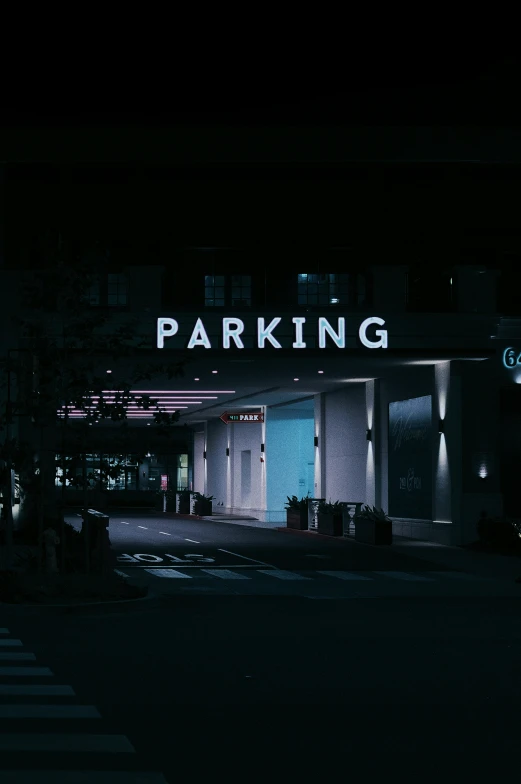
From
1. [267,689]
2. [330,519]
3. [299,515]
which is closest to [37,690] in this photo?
[267,689]

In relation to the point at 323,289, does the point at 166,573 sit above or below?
below

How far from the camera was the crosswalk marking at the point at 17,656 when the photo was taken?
13445mm

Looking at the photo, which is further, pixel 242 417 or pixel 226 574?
pixel 242 417

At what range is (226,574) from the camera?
27.4m

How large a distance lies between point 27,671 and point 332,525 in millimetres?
32841

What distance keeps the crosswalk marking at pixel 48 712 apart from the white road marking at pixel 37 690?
63cm

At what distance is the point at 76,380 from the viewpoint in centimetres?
2062

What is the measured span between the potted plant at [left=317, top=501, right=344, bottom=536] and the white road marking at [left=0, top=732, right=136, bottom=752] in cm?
3585

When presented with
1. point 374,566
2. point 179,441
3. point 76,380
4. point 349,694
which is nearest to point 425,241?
point 374,566

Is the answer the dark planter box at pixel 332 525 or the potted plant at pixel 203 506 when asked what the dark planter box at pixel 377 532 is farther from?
the potted plant at pixel 203 506

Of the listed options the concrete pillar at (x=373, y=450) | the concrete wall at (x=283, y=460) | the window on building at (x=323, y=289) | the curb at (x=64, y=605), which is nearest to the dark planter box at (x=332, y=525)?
the concrete pillar at (x=373, y=450)

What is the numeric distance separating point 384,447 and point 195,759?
1458 inches

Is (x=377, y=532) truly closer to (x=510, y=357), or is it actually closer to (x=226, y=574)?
(x=510, y=357)

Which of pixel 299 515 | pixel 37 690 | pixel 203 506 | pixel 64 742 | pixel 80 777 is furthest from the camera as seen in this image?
pixel 203 506
